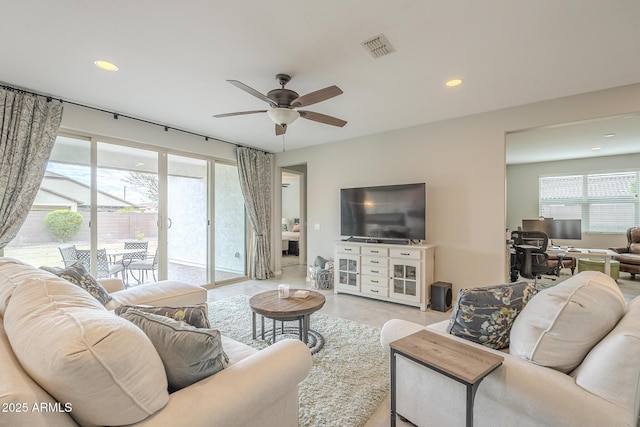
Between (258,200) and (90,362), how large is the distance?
4.83 m

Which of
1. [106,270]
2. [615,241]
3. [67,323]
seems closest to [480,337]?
Answer: [67,323]

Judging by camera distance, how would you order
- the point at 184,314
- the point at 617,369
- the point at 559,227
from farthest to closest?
the point at 559,227 → the point at 184,314 → the point at 617,369

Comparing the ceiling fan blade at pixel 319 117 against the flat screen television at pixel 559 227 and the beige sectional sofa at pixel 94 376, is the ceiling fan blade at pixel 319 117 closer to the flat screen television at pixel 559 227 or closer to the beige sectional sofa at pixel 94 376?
the beige sectional sofa at pixel 94 376

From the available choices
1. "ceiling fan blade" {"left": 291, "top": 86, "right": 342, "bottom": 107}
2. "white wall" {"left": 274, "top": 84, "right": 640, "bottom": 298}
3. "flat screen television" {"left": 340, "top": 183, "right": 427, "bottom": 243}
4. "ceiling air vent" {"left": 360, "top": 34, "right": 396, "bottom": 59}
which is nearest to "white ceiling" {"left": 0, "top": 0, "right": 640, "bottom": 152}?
"ceiling air vent" {"left": 360, "top": 34, "right": 396, "bottom": 59}

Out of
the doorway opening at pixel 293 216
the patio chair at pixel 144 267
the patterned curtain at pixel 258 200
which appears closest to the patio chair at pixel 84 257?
the patio chair at pixel 144 267

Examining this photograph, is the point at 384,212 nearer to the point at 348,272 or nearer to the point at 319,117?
the point at 348,272

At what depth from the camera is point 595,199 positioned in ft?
20.5

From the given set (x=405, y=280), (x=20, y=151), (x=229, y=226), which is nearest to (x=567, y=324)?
A: (x=405, y=280)

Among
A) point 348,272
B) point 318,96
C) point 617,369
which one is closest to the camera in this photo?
point 617,369

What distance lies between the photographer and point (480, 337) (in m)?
1.51

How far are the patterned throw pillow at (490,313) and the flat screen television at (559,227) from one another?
4.67 meters

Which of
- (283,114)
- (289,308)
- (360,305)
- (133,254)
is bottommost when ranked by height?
(360,305)

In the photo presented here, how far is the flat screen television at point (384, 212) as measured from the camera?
4023 millimetres

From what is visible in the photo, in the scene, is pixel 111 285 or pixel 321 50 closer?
pixel 321 50
